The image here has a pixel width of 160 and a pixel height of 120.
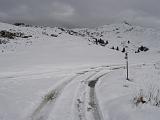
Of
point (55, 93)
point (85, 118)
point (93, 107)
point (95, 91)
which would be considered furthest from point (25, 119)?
point (95, 91)

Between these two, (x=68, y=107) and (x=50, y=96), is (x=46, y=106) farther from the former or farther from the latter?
(x=50, y=96)

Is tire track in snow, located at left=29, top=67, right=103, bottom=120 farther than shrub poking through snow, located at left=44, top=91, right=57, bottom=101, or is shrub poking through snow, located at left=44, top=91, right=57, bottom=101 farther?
shrub poking through snow, located at left=44, top=91, right=57, bottom=101

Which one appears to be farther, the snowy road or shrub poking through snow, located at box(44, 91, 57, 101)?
shrub poking through snow, located at box(44, 91, 57, 101)

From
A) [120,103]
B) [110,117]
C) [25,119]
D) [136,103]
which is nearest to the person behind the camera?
[25,119]

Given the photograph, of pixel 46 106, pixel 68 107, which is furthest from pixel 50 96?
pixel 68 107

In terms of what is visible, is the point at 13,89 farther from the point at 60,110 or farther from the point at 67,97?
the point at 60,110

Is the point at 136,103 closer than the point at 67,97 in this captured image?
Yes

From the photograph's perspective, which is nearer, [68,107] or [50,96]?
[68,107]

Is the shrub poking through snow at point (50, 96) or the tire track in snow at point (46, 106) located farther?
the shrub poking through snow at point (50, 96)

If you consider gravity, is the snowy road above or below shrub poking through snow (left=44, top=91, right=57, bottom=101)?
below

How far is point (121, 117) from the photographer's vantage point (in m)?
8.80

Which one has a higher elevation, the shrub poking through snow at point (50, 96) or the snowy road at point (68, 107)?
the shrub poking through snow at point (50, 96)

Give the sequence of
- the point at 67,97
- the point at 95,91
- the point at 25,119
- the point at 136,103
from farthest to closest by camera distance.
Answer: the point at 95,91 < the point at 67,97 < the point at 136,103 < the point at 25,119

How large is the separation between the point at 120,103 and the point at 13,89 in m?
6.68
